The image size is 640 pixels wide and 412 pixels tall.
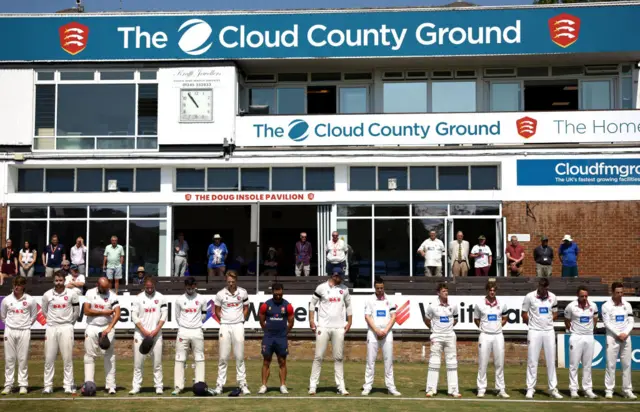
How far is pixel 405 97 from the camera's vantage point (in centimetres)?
3109

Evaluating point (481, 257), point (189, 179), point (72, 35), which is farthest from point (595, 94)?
point (72, 35)

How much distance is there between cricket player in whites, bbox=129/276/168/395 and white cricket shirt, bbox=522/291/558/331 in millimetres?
7092

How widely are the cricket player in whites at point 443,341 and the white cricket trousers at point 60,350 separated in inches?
267

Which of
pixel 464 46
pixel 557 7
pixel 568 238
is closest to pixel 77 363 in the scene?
pixel 568 238

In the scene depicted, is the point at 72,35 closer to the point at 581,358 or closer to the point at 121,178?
the point at 121,178

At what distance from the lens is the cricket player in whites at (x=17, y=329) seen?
1700cm

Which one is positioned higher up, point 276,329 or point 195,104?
point 195,104

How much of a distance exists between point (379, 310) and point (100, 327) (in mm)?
5325

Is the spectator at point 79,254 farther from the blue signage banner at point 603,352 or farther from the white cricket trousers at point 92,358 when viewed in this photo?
the blue signage banner at point 603,352

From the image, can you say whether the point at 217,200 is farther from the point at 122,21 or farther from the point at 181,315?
the point at 181,315

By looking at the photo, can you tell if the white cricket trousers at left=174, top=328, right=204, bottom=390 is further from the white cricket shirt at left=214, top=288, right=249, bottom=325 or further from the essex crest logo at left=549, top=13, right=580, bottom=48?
the essex crest logo at left=549, top=13, right=580, bottom=48

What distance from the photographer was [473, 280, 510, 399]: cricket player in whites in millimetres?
16594

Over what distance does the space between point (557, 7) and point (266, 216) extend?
1221cm

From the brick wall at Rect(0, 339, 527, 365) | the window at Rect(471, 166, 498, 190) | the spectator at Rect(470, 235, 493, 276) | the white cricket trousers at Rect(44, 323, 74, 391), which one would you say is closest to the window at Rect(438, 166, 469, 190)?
the window at Rect(471, 166, 498, 190)
